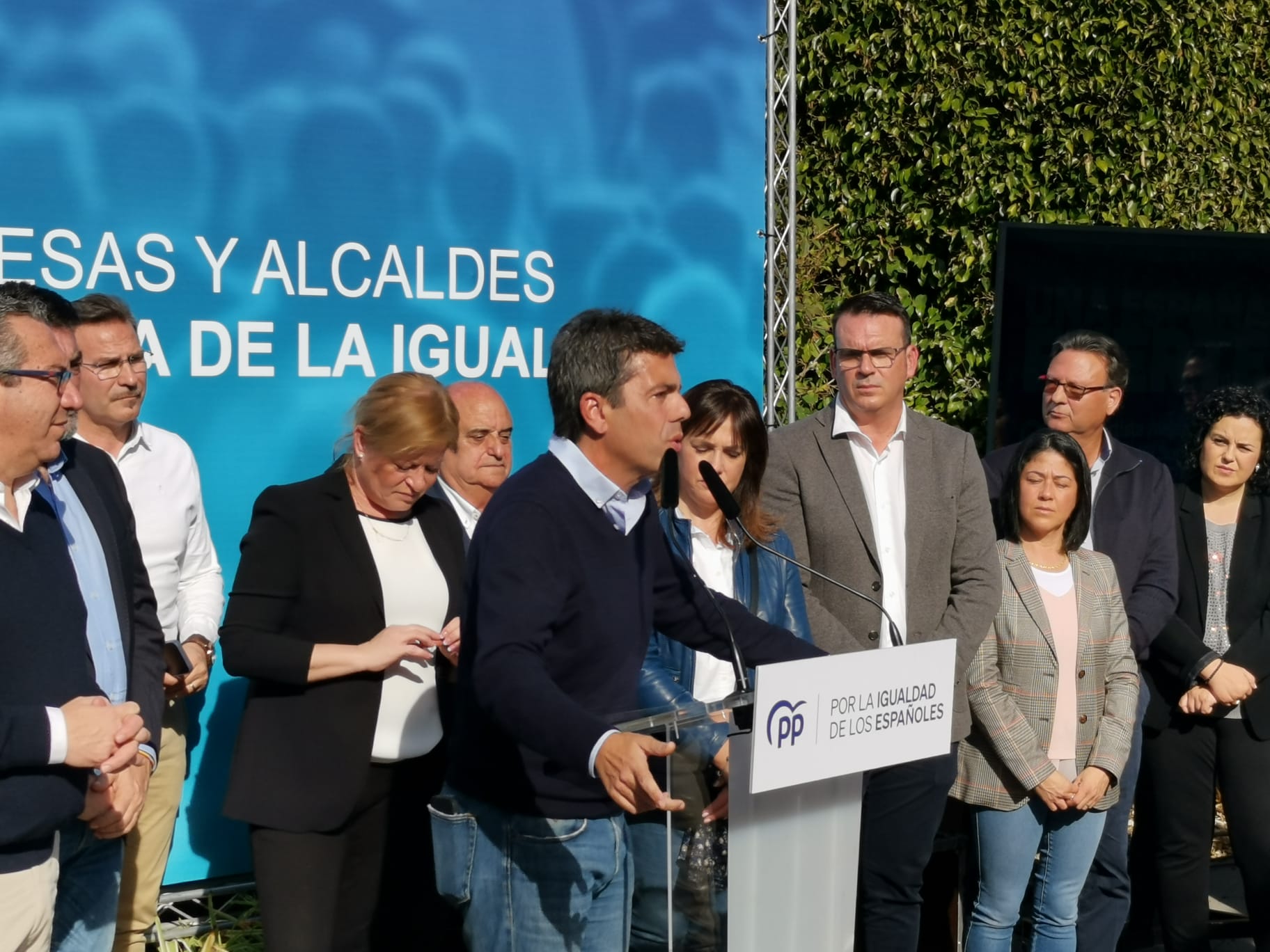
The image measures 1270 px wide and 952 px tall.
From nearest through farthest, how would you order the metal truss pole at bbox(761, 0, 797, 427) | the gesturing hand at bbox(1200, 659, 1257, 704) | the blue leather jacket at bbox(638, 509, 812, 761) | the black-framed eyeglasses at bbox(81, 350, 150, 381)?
the blue leather jacket at bbox(638, 509, 812, 761)
the black-framed eyeglasses at bbox(81, 350, 150, 381)
the gesturing hand at bbox(1200, 659, 1257, 704)
the metal truss pole at bbox(761, 0, 797, 427)

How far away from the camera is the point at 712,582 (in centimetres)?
349

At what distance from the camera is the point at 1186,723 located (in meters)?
4.45

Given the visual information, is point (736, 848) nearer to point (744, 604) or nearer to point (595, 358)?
point (595, 358)

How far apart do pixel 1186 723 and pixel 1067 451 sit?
106 cm

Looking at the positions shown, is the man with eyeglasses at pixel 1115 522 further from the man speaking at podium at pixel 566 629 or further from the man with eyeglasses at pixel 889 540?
the man speaking at podium at pixel 566 629

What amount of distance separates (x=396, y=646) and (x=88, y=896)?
849 mm

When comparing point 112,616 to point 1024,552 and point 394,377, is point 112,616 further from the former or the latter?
point 1024,552

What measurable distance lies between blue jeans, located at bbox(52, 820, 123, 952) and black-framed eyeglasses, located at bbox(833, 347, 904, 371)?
7.40 feet

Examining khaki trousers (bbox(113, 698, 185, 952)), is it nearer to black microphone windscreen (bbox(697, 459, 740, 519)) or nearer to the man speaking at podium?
the man speaking at podium

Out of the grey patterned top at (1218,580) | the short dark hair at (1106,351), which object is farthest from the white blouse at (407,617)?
the grey patterned top at (1218,580)

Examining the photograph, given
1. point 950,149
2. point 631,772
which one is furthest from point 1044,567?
point 950,149

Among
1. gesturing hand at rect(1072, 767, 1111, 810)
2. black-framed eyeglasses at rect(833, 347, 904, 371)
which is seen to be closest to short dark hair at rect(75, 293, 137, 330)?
black-framed eyeglasses at rect(833, 347, 904, 371)

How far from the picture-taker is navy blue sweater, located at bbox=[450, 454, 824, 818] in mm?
2273

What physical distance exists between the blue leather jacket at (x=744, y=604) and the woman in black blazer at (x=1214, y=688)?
1539 millimetres
